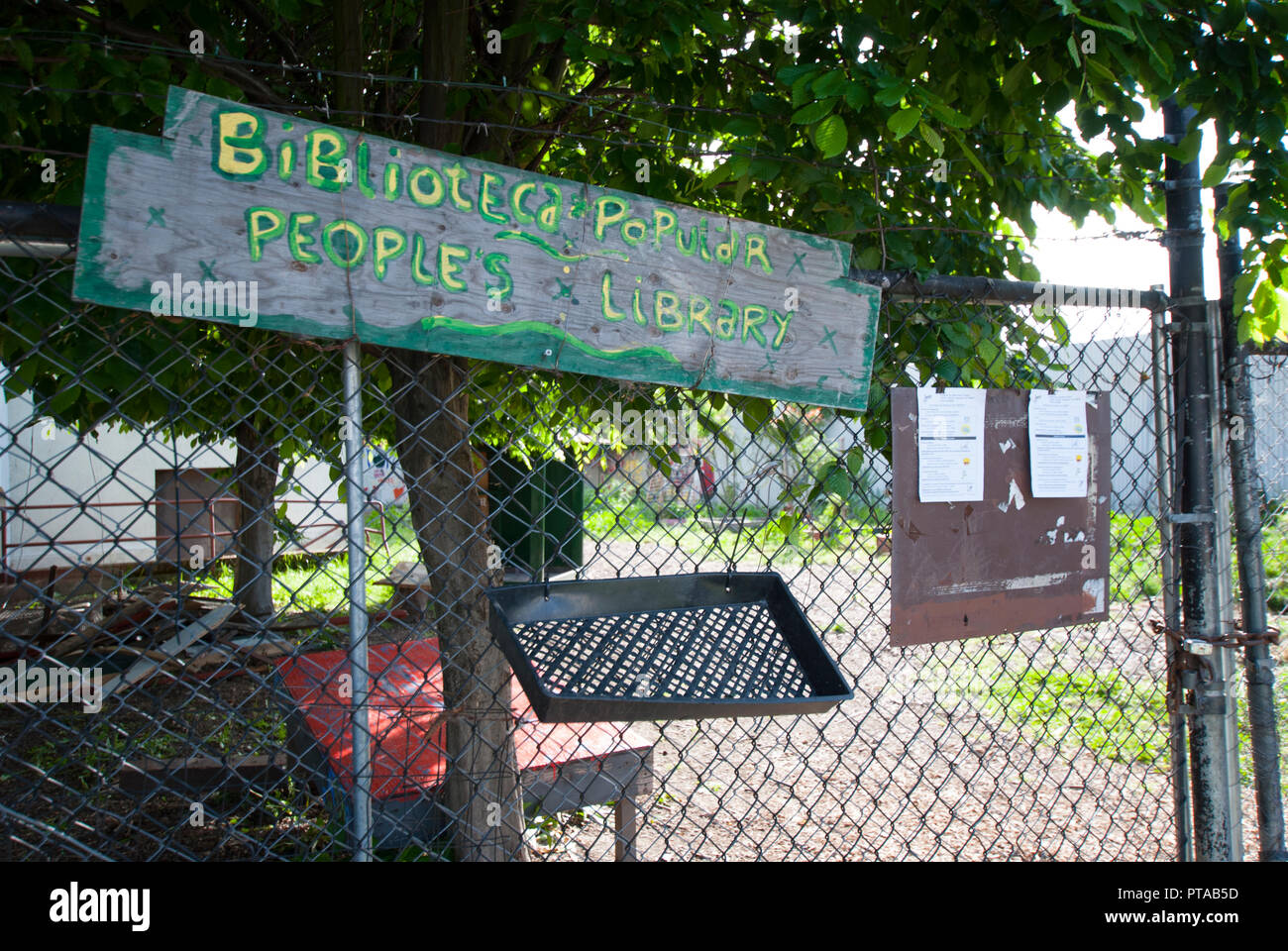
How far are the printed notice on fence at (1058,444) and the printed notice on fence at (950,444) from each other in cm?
20

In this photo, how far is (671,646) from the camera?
195 centimetres

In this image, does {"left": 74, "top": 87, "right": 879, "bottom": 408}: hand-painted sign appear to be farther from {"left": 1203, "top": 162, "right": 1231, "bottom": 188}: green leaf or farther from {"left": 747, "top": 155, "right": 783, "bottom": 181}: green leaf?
{"left": 1203, "top": 162, "right": 1231, "bottom": 188}: green leaf

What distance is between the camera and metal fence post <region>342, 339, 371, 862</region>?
5.57ft

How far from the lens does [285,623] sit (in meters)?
7.50

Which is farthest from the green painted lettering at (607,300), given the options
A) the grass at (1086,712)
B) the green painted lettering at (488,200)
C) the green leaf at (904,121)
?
the grass at (1086,712)


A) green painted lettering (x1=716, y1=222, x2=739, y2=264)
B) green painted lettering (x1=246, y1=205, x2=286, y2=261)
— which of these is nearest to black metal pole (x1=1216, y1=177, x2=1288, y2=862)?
green painted lettering (x1=716, y1=222, x2=739, y2=264)

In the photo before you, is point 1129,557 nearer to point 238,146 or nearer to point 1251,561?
point 1251,561

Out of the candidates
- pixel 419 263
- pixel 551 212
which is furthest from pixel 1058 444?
pixel 419 263

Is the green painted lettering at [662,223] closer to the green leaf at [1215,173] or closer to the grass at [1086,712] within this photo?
the green leaf at [1215,173]

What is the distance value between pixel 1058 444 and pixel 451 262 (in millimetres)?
1702

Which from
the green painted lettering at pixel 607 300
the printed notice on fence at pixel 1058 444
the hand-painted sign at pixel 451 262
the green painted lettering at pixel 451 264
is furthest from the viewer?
the printed notice on fence at pixel 1058 444

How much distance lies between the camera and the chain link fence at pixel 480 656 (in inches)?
79.0
